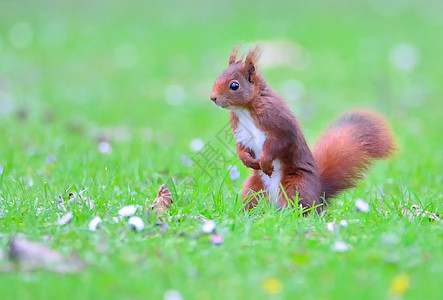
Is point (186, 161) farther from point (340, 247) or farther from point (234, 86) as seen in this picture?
point (340, 247)

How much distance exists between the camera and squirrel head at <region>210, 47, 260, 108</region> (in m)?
3.58

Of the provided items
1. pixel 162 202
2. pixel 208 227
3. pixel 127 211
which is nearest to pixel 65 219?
pixel 127 211

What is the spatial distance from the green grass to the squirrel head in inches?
12.7

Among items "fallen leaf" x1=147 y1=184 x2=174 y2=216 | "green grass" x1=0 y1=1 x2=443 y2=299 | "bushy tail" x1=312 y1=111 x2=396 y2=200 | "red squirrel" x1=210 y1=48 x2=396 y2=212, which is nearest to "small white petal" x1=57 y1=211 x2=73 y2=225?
"green grass" x1=0 y1=1 x2=443 y2=299

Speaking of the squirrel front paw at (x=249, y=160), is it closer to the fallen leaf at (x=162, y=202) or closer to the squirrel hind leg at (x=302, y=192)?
the squirrel hind leg at (x=302, y=192)

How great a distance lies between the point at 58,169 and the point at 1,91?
172 inches

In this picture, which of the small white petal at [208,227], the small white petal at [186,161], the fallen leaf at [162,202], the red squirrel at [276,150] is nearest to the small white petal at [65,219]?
the fallen leaf at [162,202]

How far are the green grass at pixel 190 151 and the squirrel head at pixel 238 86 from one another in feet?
1.06

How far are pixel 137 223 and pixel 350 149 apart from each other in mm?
1341

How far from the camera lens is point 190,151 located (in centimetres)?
577

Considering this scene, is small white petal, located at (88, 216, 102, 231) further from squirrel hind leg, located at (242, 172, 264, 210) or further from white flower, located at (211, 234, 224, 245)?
squirrel hind leg, located at (242, 172, 264, 210)

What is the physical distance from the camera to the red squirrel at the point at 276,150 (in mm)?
3553

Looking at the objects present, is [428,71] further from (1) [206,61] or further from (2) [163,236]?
(2) [163,236]

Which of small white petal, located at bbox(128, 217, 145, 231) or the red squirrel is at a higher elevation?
the red squirrel
